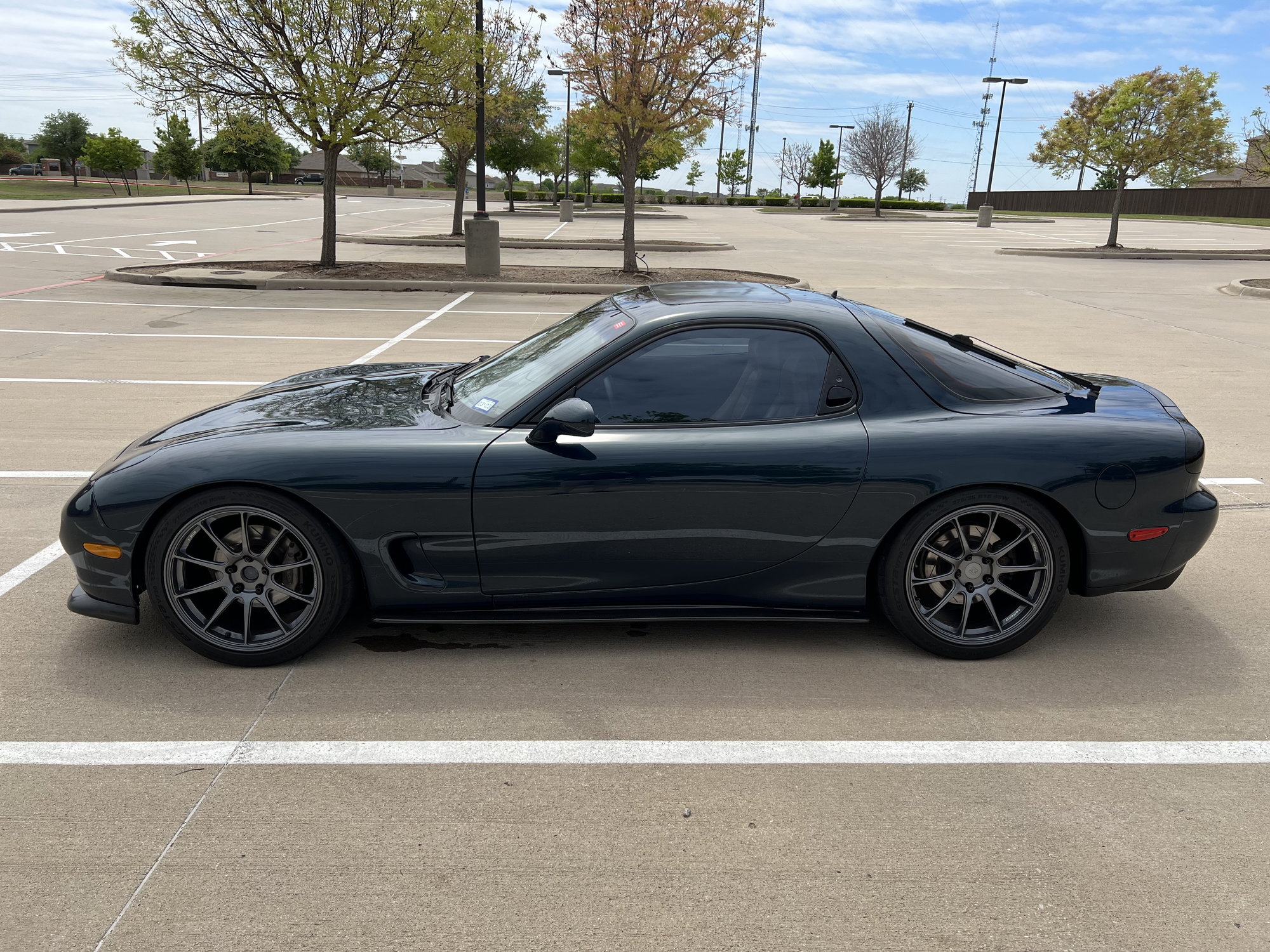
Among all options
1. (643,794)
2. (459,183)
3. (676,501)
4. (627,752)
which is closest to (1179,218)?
(459,183)

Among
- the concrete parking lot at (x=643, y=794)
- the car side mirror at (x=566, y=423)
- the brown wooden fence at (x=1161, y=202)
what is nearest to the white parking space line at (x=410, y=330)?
the concrete parking lot at (x=643, y=794)

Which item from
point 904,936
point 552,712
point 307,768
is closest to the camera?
point 904,936

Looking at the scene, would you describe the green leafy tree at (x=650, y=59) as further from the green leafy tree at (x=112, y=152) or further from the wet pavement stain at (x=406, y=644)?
the green leafy tree at (x=112, y=152)

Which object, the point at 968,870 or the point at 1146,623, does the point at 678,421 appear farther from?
the point at 1146,623

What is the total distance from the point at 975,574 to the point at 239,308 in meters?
13.0

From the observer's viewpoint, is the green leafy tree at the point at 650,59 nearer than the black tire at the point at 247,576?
No

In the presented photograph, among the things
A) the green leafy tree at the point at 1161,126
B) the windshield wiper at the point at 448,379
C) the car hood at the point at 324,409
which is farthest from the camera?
the green leafy tree at the point at 1161,126

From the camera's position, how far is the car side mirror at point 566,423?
3.43 m

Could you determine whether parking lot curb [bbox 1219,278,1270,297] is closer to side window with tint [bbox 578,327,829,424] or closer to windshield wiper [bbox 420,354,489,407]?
side window with tint [bbox 578,327,829,424]

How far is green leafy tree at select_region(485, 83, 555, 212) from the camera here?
3481 cm

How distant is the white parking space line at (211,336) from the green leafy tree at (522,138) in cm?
2259

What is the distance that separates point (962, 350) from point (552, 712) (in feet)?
7.46

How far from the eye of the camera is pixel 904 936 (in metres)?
2.35

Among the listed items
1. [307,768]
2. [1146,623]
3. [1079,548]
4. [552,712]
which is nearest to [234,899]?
[307,768]
